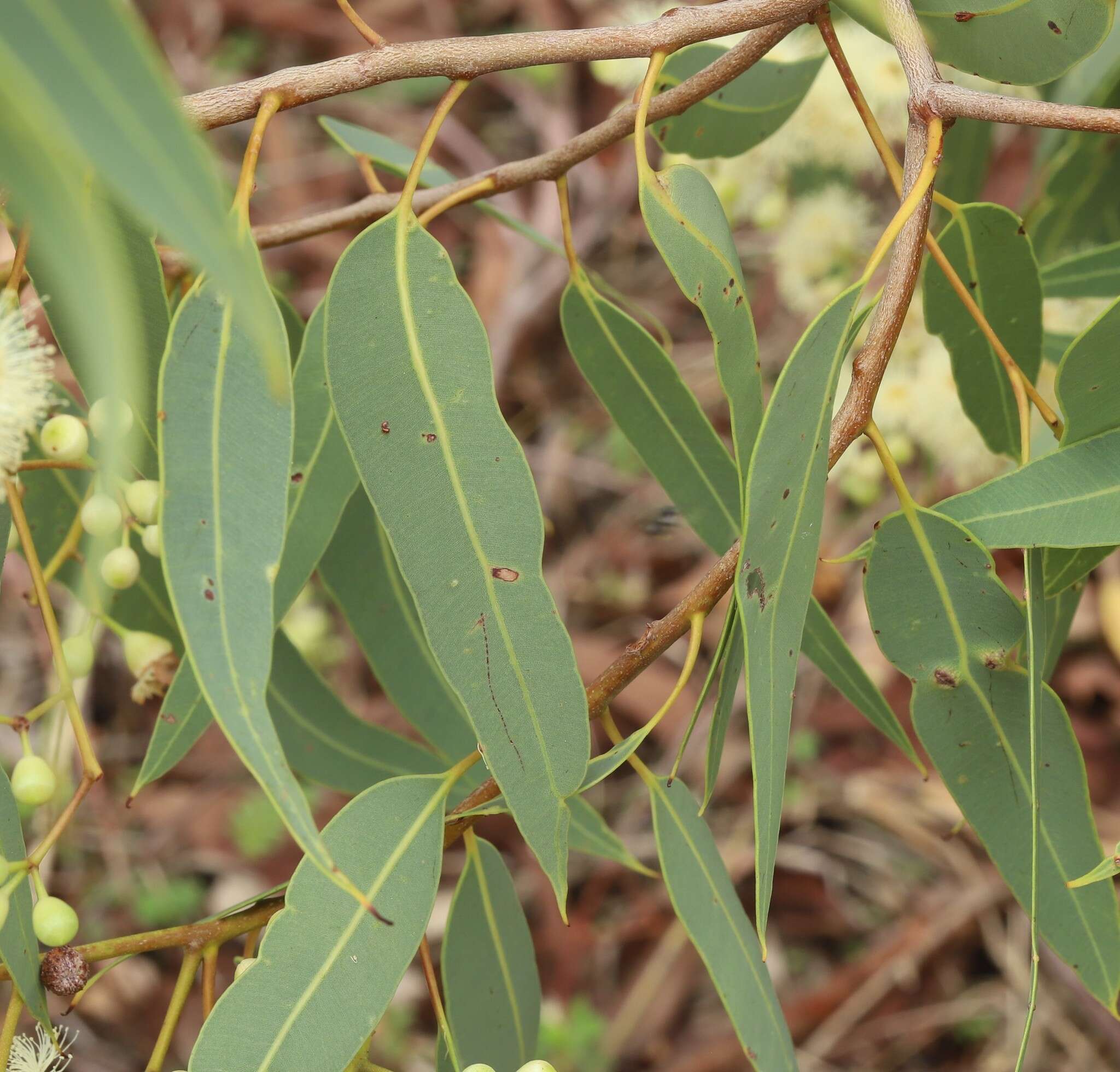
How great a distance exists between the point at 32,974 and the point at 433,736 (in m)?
0.32

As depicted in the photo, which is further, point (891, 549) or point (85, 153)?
point (891, 549)

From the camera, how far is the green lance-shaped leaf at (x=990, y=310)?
741 millimetres

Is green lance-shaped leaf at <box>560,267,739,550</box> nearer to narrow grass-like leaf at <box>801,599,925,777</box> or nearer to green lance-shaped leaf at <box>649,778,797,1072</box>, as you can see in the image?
narrow grass-like leaf at <box>801,599,925,777</box>

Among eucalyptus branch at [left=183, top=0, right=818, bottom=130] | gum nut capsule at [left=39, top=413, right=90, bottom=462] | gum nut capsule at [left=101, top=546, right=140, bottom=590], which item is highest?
eucalyptus branch at [left=183, top=0, right=818, bottom=130]

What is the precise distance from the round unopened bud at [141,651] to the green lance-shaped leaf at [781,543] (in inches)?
16.9

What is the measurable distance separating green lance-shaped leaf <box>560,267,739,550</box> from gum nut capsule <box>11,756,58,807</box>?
16.2 inches

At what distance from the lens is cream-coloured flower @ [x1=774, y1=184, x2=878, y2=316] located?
130 centimetres

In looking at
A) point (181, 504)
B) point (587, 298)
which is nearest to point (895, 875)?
point (587, 298)

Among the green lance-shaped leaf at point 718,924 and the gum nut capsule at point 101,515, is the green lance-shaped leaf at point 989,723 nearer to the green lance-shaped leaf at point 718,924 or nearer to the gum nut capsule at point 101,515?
the green lance-shaped leaf at point 718,924

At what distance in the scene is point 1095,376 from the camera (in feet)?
1.95

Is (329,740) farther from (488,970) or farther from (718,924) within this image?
(718,924)

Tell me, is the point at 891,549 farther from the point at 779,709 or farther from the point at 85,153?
the point at 85,153

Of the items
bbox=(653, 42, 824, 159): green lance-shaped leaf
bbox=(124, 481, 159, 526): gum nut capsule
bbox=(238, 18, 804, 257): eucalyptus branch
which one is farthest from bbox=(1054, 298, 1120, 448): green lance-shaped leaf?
bbox=(124, 481, 159, 526): gum nut capsule

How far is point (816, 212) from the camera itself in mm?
1301
